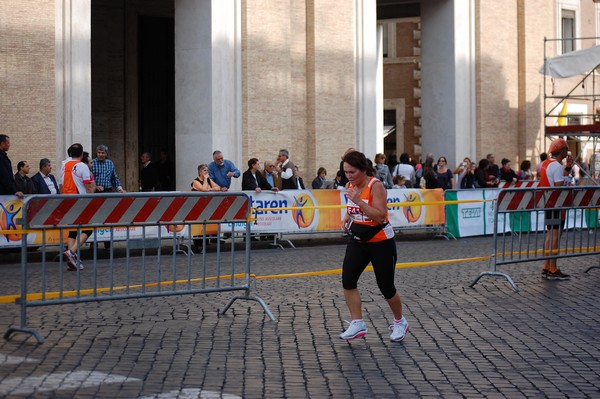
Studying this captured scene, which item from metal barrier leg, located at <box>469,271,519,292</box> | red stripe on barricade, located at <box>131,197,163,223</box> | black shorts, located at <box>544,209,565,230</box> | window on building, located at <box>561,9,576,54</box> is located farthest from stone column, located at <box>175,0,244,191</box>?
window on building, located at <box>561,9,576,54</box>

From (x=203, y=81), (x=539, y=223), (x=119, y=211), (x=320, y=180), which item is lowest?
(x=539, y=223)

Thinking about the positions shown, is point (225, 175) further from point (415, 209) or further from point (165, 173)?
point (165, 173)

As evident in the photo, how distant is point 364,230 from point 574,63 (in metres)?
21.8

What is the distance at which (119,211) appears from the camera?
35.3 ft

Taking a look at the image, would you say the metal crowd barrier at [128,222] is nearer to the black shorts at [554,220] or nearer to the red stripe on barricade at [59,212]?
the red stripe on barricade at [59,212]

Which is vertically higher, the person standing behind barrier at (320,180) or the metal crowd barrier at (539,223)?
the person standing behind barrier at (320,180)

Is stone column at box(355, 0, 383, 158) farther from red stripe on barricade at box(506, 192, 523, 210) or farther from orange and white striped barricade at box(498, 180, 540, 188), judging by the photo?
red stripe on barricade at box(506, 192, 523, 210)

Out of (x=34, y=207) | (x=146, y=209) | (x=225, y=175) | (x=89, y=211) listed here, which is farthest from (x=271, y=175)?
(x=34, y=207)

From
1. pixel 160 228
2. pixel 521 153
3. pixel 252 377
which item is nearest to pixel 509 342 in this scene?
pixel 252 377

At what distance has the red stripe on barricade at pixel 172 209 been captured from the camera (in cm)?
1114

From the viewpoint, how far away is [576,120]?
39250 mm

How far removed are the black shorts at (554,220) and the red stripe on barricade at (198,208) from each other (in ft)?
18.3

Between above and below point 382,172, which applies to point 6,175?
below

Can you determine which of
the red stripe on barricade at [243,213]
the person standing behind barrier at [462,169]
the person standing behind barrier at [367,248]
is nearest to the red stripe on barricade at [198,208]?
the red stripe on barricade at [243,213]
